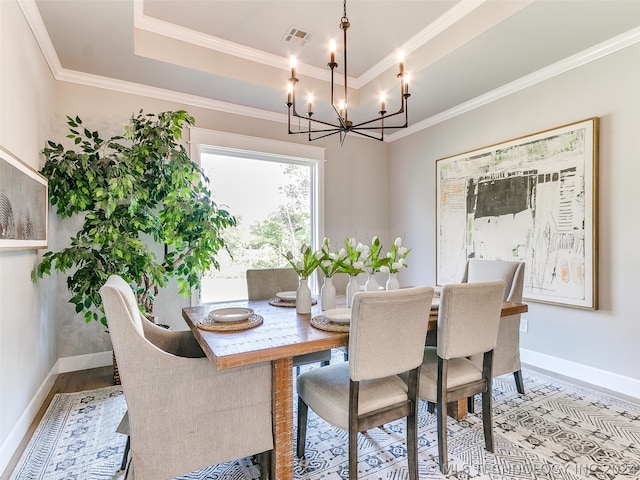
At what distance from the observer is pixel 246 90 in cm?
325

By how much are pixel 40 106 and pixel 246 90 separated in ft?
5.28

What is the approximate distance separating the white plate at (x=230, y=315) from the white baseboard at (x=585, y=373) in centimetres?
266

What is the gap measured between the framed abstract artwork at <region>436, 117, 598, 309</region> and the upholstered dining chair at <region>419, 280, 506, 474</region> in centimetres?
147

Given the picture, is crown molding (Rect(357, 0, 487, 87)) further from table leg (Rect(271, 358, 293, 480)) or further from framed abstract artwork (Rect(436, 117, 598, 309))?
table leg (Rect(271, 358, 293, 480))

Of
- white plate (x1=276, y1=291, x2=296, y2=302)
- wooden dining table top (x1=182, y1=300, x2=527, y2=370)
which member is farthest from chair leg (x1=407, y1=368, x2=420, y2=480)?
white plate (x1=276, y1=291, x2=296, y2=302)

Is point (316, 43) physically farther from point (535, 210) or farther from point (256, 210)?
point (535, 210)

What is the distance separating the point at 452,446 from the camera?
75.2 inches

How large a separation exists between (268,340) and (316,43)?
8.49 ft

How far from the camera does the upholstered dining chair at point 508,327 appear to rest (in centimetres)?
231

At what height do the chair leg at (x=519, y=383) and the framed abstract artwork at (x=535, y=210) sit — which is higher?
the framed abstract artwork at (x=535, y=210)

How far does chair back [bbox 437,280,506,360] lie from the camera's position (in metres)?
1.65

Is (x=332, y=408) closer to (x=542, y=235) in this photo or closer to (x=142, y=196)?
(x=142, y=196)

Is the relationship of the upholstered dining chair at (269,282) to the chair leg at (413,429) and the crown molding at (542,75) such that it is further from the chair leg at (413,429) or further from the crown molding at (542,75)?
the crown molding at (542,75)

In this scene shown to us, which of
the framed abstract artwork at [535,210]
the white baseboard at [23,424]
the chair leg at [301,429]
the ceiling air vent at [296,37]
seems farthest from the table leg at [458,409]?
the ceiling air vent at [296,37]
